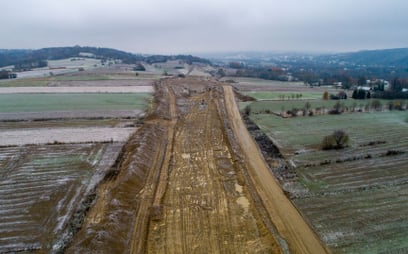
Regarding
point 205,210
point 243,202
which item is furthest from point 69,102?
point 243,202

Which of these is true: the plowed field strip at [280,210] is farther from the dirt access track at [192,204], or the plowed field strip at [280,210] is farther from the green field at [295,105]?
the green field at [295,105]

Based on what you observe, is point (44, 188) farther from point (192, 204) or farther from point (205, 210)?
point (205, 210)

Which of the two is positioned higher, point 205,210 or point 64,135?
point 64,135

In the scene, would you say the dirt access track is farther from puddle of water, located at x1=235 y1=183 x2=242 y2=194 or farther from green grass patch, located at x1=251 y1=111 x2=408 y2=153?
green grass patch, located at x1=251 y1=111 x2=408 y2=153

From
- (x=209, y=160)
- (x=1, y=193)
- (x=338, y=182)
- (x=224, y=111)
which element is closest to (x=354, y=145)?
(x=338, y=182)

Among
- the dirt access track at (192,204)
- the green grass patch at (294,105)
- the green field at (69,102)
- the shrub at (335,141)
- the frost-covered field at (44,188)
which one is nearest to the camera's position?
the dirt access track at (192,204)

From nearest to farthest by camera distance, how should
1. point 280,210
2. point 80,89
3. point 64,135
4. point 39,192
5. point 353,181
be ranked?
point 280,210
point 39,192
point 353,181
point 64,135
point 80,89

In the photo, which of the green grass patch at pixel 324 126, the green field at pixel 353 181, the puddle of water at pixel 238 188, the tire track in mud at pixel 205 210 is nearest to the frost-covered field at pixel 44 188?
the tire track in mud at pixel 205 210

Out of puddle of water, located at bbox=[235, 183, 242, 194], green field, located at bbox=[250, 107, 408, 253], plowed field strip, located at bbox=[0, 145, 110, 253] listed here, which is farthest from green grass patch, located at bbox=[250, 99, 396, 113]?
plowed field strip, located at bbox=[0, 145, 110, 253]
